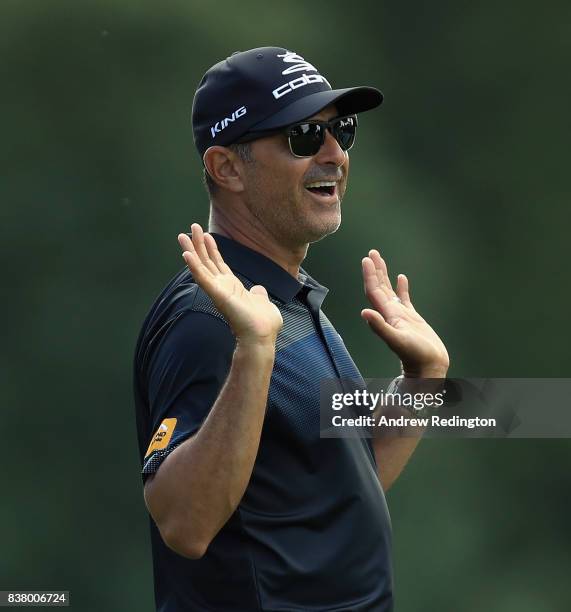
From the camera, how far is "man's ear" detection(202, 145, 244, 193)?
Answer: 241cm

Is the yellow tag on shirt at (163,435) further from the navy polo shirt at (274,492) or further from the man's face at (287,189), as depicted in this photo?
the man's face at (287,189)

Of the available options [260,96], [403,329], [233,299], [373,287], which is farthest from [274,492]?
[260,96]

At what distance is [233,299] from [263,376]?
0.13m

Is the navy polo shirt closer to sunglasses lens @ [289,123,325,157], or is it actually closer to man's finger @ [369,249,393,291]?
sunglasses lens @ [289,123,325,157]

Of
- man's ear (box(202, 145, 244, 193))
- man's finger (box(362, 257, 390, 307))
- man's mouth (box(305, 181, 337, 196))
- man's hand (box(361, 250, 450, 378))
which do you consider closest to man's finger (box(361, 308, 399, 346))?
man's hand (box(361, 250, 450, 378))

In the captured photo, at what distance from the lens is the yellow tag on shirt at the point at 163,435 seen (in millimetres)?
2011

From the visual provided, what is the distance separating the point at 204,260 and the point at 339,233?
8.84ft

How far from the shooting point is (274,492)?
2109 millimetres

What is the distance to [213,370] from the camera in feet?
6.67

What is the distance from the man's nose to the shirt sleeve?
0.46m

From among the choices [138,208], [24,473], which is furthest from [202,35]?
[24,473]

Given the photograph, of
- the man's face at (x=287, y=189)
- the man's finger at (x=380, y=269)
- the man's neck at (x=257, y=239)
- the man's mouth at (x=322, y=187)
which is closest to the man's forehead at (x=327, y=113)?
the man's face at (x=287, y=189)

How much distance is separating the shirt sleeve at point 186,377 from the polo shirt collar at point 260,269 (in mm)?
242

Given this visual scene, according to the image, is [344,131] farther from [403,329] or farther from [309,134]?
[403,329]
